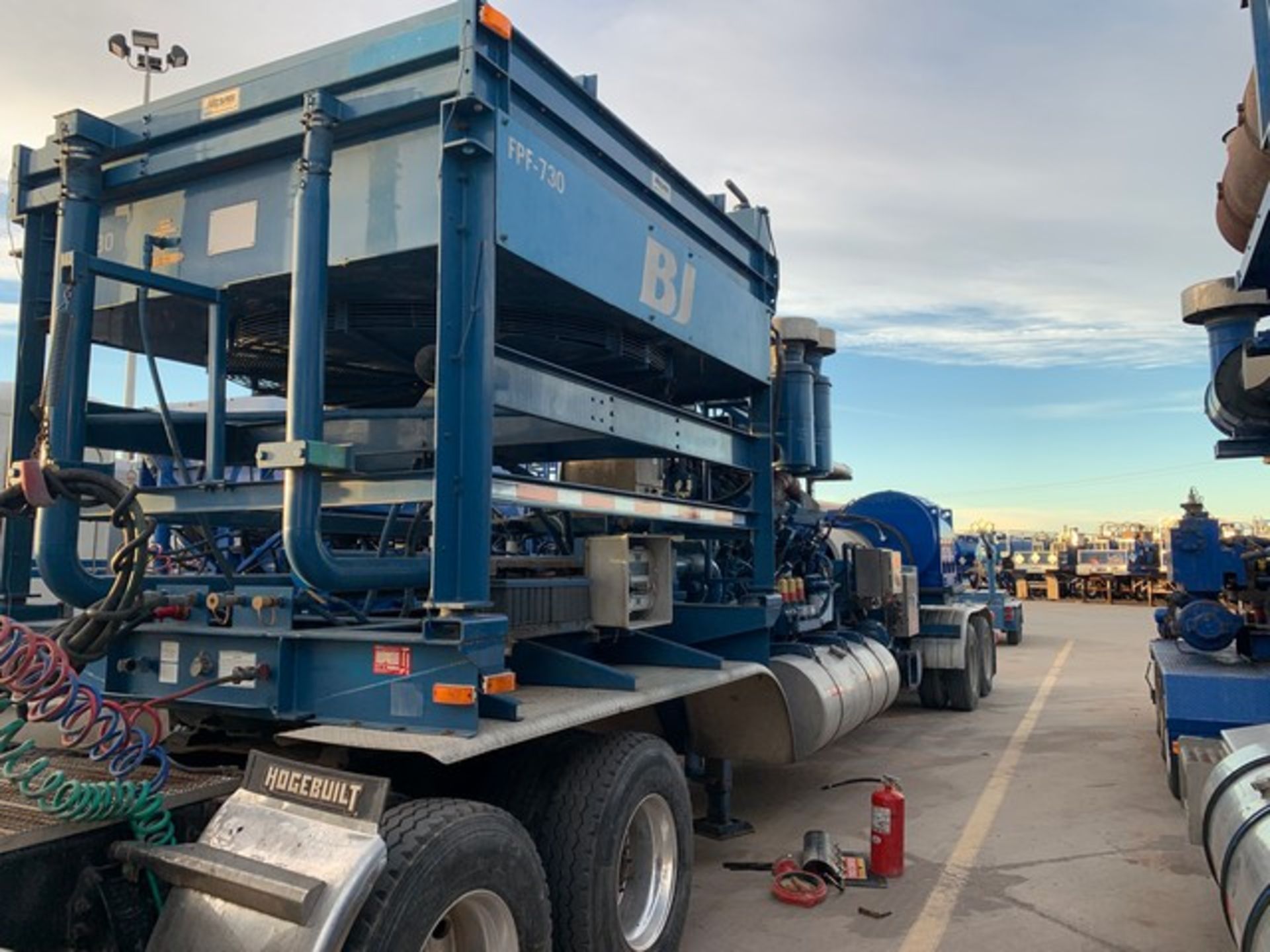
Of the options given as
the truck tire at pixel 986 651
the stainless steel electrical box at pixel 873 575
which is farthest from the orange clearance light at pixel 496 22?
the truck tire at pixel 986 651

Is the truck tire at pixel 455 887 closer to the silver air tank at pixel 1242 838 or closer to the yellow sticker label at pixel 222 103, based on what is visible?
the silver air tank at pixel 1242 838

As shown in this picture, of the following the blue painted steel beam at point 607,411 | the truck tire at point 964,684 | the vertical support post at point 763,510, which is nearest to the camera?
the blue painted steel beam at point 607,411

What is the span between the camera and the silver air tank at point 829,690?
6.49 meters

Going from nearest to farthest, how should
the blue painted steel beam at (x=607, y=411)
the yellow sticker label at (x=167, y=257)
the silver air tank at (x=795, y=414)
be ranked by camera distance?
the blue painted steel beam at (x=607, y=411) < the yellow sticker label at (x=167, y=257) < the silver air tank at (x=795, y=414)

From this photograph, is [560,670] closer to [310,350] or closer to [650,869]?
[650,869]

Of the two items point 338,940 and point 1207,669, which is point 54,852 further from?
point 1207,669

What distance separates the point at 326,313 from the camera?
12.7ft

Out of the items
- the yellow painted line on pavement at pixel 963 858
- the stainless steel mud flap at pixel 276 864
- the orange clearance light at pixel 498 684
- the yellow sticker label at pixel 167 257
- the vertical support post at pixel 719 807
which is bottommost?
the yellow painted line on pavement at pixel 963 858

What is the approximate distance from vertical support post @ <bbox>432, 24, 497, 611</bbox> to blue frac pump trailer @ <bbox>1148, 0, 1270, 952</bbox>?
9.96ft

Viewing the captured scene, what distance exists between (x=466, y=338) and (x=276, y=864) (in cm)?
180

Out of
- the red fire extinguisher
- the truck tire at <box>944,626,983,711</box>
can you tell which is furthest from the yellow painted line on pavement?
the truck tire at <box>944,626,983,711</box>

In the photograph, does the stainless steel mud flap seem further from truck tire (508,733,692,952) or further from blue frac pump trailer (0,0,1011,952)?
truck tire (508,733,692,952)

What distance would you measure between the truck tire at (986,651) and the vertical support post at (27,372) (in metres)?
10.2

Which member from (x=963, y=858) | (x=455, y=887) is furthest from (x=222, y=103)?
(x=963, y=858)
